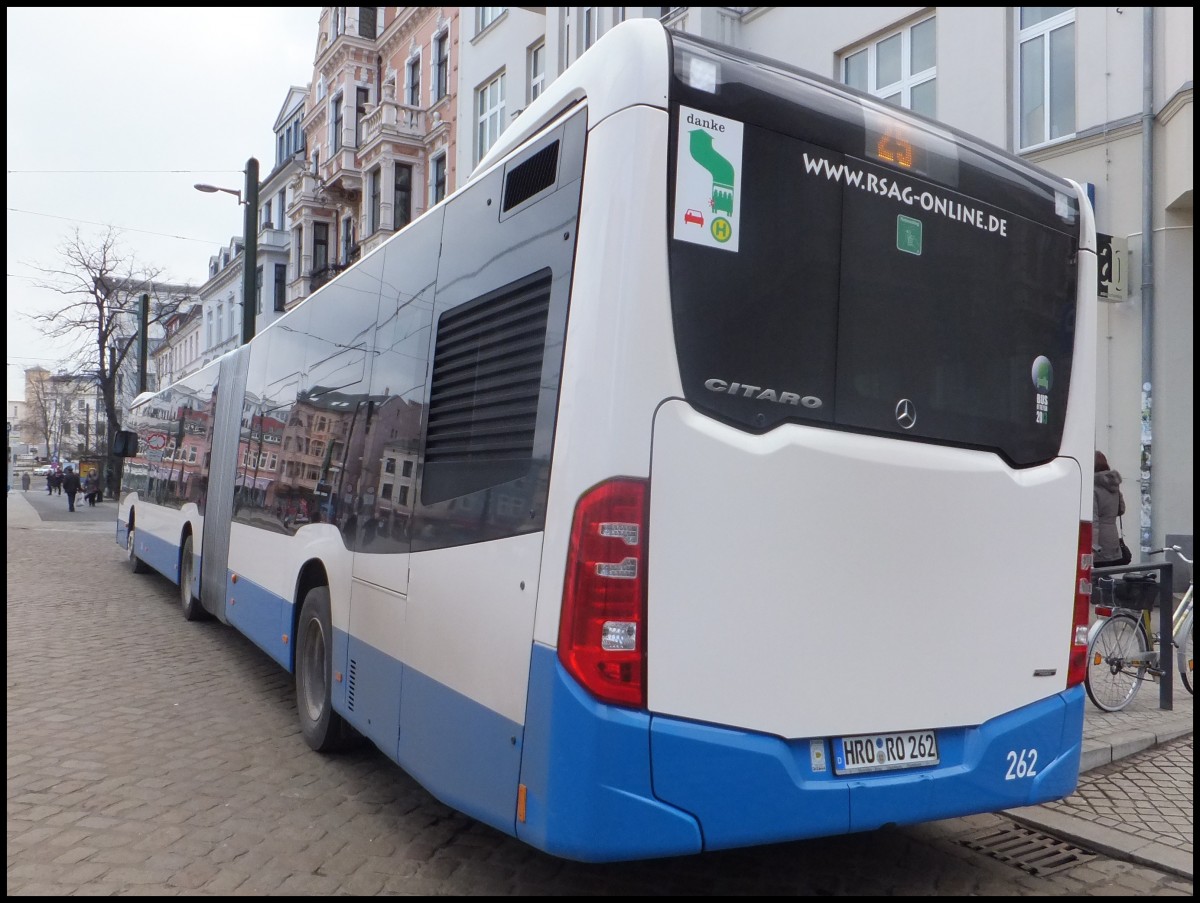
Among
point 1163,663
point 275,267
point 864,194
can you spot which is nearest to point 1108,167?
point 1163,663

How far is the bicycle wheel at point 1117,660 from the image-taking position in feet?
22.5

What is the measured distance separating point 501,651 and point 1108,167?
11.8 meters

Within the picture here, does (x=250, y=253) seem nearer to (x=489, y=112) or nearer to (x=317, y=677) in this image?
(x=489, y=112)

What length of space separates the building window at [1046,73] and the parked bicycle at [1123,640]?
26.3ft

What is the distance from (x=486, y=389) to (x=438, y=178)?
28.8 meters

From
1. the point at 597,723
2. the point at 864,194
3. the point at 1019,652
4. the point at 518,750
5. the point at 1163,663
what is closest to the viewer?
the point at 597,723

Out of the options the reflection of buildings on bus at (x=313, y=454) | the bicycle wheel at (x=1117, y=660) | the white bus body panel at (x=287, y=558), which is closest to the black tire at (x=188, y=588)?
the white bus body panel at (x=287, y=558)

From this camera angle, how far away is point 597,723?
3.23 m

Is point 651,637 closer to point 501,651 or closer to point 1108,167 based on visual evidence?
point 501,651

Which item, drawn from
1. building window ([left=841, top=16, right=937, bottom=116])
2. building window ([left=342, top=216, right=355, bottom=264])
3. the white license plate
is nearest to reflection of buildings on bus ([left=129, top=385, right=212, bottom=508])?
the white license plate

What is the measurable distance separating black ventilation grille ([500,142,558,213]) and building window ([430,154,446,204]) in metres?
27.6

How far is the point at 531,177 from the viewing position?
389 cm

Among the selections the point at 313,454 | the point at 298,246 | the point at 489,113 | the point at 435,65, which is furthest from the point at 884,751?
the point at 298,246

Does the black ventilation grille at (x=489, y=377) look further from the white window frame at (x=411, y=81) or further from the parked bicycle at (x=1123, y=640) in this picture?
the white window frame at (x=411, y=81)
